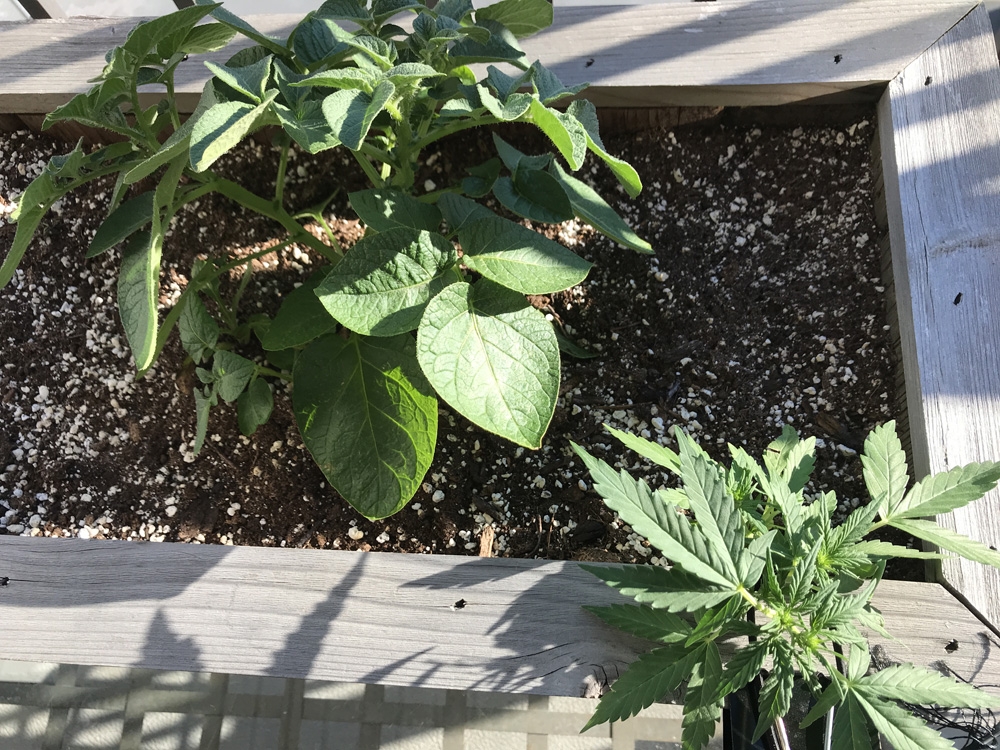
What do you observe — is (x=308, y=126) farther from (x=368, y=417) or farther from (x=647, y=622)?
(x=647, y=622)

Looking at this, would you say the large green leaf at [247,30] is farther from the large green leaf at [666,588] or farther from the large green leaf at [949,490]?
the large green leaf at [949,490]

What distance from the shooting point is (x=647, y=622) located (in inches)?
27.8

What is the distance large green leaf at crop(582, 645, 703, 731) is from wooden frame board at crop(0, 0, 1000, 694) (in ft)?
0.53

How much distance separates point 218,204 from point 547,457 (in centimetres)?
67

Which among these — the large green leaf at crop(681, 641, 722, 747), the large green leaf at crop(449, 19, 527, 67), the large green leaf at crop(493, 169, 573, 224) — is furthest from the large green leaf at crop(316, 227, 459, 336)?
the large green leaf at crop(681, 641, 722, 747)

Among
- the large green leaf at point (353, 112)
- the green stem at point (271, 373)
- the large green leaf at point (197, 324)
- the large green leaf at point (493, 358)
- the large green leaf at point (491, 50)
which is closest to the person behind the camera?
the large green leaf at point (353, 112)

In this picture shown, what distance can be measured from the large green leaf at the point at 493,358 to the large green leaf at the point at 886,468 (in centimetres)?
35

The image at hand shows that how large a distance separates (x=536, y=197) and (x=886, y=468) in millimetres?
479

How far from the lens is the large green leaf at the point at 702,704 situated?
65 centimetres

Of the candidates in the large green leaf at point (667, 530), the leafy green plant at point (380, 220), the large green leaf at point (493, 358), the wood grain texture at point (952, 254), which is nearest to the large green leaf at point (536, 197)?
the leafy green plant at point (380, 220)

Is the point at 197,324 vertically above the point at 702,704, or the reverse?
the point at 197,324

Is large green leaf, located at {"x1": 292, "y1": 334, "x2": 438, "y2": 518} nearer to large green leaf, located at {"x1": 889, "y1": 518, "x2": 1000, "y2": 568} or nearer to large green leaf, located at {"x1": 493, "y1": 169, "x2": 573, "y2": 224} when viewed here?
large green leaf, located at {"x1": 493, "y1": 169, "x2": 573, "y2": 224}

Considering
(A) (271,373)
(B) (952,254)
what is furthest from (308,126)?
(B) (952,254)

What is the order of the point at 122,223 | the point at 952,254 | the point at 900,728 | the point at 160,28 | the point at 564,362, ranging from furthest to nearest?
1. the point at 564,362
2. the point at 952,254
3. the point at 122,223
4. the point at 160,28
5. the point at 900,728
